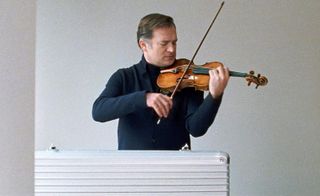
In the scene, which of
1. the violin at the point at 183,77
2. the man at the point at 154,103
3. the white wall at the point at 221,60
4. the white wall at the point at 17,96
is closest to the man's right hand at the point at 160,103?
the man at the point at 154,103

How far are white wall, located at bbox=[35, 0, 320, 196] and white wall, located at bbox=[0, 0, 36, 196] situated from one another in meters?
1.82

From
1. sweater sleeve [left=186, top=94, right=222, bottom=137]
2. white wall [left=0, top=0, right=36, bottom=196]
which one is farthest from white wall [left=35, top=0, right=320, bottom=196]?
white wall [left=0, top=0, right=36, bottom=196]

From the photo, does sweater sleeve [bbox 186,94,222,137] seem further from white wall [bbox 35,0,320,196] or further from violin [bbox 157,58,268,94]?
white wall [bbox 35,0,320,196]

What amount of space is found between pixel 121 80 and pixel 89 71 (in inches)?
45.0

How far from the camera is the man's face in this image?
51.5 inches

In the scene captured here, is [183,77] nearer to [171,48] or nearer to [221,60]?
[171,48]

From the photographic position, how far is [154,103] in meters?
1.16

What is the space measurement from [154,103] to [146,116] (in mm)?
127

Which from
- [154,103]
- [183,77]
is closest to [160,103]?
[154,103]

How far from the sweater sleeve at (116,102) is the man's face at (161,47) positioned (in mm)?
92

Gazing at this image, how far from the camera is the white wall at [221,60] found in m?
2.45

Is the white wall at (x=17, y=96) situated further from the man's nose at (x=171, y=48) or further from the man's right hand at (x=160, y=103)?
the man's nose at (x=171, y=48)

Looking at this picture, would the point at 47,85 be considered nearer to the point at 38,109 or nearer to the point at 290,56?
the point at 38,109

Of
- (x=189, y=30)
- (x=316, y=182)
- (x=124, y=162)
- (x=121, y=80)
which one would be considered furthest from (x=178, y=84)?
(x=316, y=182)
